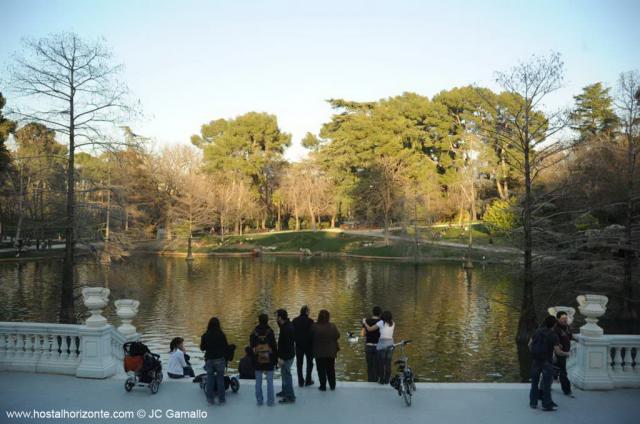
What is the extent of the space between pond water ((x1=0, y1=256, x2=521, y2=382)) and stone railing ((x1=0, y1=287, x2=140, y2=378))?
21.8 ft

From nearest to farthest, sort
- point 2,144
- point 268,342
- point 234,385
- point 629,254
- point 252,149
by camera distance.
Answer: point 268,342 < point 234,385 < point 629,254 < point 2,144 < point 252,149

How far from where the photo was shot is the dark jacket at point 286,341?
36.9 feet

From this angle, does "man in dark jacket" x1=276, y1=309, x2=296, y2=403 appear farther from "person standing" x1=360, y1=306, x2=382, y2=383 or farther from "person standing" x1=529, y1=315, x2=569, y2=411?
"person standing" x1=529, y1=315, x2=569, y2=411

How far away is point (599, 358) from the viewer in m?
12.1

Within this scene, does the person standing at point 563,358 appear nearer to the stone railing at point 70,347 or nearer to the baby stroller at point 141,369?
the baby stroller at point 141,369

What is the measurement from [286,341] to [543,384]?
5.16 meters

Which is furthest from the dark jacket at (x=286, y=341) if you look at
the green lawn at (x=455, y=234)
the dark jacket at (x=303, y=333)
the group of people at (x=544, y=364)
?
the green lawn at (x=455, y=234)

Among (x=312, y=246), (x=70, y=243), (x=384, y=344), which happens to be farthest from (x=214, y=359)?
(x=312, y=246)

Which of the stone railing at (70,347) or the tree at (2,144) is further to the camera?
the tree at (2,144)

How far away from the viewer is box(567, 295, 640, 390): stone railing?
39.6 ft

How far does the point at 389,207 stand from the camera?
6869cm

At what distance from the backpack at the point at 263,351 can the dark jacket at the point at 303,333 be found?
48.6 inches

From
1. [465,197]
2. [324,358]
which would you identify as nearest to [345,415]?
[324,358]

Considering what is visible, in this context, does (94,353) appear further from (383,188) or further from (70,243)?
(383,188)
